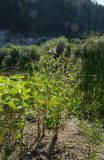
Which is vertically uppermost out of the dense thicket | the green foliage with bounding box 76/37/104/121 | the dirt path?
the dense thicket

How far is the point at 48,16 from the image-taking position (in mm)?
146250

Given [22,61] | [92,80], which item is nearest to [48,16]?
[22,61]

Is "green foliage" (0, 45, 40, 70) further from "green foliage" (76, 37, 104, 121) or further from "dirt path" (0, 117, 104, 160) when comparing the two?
"dirt path" (0, 117, 104, 160)

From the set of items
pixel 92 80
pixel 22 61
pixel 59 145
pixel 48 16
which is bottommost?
pixel 59 145

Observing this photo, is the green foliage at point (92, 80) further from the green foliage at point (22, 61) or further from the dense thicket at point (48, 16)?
the dense thicket at point (48, 16)

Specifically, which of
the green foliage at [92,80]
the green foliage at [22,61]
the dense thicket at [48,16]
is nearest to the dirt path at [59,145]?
the green foliage at [92,80]

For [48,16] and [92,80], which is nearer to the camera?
[92,80]

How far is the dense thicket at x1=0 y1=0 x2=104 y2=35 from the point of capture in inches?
5694

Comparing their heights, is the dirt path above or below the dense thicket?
below

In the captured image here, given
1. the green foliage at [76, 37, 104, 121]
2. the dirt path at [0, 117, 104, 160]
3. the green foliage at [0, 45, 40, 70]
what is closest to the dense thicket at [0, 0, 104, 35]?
the green foliage at [0, 45, 40, 70]

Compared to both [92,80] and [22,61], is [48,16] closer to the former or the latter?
[22,61]

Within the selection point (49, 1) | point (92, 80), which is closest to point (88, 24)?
point (49, 1)

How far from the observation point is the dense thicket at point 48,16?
145 meters

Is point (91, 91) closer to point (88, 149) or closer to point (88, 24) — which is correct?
point (88, 149)
